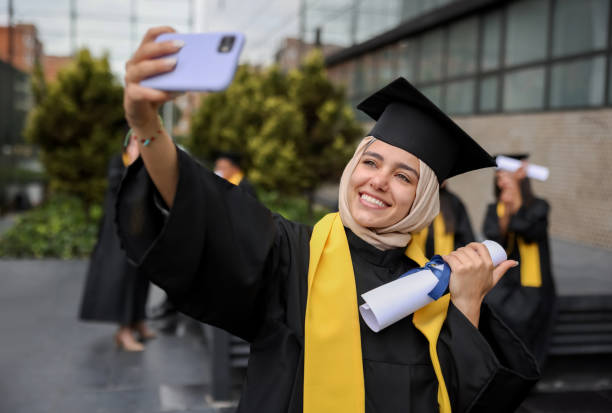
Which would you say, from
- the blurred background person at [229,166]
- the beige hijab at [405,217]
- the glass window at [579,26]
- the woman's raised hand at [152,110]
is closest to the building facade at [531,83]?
the glass window at [579,26]

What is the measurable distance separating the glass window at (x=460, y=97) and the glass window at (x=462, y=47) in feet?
0.94

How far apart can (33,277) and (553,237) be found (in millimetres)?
9179

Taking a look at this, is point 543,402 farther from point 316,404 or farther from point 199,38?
point 199,38

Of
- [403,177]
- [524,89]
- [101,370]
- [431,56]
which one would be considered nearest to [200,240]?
[403,177]

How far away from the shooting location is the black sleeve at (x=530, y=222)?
4441 mm

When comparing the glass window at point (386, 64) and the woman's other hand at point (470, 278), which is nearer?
the woman's other hand at point (470, 278)

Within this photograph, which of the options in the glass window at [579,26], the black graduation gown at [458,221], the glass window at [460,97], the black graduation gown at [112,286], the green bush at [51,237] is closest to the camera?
the black graduation gown at [458,221]

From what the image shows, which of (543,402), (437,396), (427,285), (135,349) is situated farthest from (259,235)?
(135,349)

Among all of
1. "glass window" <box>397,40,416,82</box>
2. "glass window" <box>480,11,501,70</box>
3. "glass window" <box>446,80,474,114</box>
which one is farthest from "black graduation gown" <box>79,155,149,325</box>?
"glass window" <box>397,40,416,82</box>

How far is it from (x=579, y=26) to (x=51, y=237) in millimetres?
10386

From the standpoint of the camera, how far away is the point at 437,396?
5.17ft

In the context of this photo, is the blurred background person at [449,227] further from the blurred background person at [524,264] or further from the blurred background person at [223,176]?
the blurred background person at [223,176]

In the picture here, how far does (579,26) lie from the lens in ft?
34.3

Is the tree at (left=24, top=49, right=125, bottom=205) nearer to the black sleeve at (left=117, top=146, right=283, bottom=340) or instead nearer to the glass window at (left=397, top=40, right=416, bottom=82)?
the glass window at (left=397, top=40, right=416, bottom=82)
